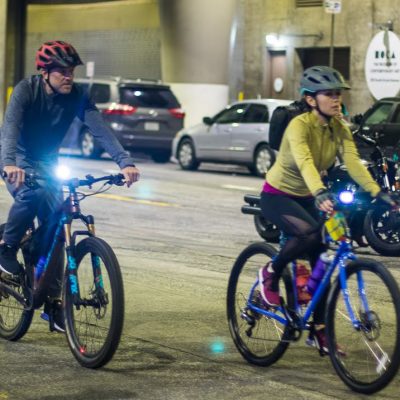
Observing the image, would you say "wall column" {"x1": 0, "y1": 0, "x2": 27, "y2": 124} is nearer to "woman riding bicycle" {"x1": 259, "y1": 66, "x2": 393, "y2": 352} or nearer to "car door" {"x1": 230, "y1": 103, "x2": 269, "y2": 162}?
"car door" {"x1": 230, "y1": 103, "x2": 269, "y2": 162}

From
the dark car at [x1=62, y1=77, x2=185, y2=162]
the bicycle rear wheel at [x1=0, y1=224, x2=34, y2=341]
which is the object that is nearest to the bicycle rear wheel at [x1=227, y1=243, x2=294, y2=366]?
the bicycle rear wheel at [x1=0, y1=224, x2=34, y2=341]

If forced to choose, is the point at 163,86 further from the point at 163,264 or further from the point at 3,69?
the point at 163,264

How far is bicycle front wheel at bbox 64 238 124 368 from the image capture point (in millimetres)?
7324

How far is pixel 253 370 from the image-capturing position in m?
7.80

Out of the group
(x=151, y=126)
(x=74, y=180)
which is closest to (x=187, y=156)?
(x=151, y=126)

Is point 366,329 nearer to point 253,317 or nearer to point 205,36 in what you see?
point 253,317

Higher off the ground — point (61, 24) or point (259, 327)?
point (61, 24)

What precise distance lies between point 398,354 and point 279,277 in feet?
3.76

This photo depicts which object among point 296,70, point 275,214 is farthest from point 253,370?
point 296,70

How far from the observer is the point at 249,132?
25.9 m

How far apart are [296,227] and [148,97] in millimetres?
22421

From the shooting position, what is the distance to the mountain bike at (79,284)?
24.3ft

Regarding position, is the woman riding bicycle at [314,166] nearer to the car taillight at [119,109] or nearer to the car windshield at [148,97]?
the car taillight at [119,109]

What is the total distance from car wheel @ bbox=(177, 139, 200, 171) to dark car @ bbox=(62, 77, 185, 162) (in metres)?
1.88
